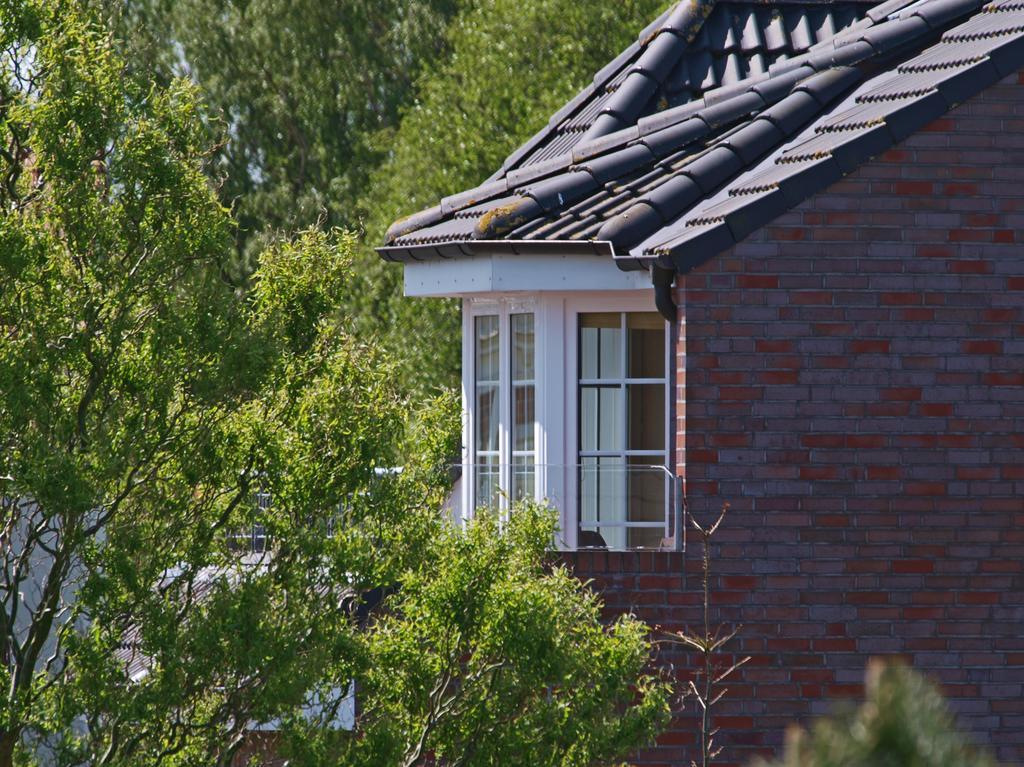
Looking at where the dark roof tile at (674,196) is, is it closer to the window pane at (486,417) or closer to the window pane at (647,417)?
the window pane at (647,417)

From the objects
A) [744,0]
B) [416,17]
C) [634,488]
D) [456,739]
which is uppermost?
[416,17]

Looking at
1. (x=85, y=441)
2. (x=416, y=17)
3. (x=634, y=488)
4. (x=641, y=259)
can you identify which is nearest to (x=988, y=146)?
(x=641, y=259)

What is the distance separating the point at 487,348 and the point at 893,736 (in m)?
9.72

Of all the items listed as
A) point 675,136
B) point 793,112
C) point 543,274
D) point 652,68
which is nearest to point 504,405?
point 543,274

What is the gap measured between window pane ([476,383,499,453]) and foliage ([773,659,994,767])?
949cm

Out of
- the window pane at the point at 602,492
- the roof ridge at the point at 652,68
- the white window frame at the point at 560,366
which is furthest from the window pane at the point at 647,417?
the roof ridge at the point at 652,68

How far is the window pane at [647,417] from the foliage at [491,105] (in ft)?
59.5

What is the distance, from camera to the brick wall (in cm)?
950

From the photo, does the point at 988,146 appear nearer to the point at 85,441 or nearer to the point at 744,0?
the point at 744,0

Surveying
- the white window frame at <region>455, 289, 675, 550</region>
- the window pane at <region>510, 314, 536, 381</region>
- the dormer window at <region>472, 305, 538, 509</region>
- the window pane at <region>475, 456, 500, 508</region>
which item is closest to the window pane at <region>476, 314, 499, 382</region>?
the dormer window at <region>472, 305, 538, 509</region>

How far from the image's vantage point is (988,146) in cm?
968

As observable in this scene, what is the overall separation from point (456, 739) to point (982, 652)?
3.91m

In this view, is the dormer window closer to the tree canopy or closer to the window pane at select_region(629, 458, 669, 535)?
the window pane at select_region(629, 458, 669, 535)

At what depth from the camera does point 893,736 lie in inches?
67.1
